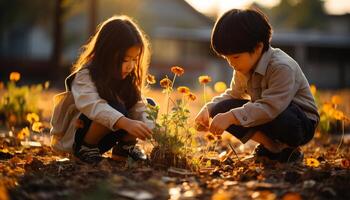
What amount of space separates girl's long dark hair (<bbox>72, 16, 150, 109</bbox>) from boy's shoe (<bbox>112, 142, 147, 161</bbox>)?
0.92 feet

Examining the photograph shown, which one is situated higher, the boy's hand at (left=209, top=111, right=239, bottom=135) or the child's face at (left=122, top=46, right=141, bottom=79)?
the child's face at (left=122, top=46, right=141, bottom=79)

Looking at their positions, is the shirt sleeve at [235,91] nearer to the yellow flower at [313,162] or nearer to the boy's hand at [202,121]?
the boy's hand at [202,121]

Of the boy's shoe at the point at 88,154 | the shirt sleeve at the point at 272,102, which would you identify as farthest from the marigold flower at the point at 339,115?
the boy's shoe at the point at 88,154

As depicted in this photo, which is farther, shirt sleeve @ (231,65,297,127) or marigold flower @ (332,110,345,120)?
marigold flower @ (332,110,345,120)

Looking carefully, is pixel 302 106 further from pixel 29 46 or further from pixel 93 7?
pixel 29 46

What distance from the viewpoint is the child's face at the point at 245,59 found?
10.5 feet

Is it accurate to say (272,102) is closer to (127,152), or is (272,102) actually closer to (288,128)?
(288,128)

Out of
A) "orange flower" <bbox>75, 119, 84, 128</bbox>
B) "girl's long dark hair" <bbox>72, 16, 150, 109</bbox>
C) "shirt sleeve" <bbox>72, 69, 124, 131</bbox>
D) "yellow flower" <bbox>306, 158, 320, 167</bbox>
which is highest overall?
"girl's long dark hair" <bbox>72, 16, 150, 109</bbox>

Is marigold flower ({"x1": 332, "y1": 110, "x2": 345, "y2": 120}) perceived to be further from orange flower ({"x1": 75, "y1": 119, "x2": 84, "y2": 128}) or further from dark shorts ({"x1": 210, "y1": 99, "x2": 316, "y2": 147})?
orange flower ({"x1": 75, "y1": 119, "x2": 84, "y2": 128})

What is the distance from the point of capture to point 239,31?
10.3 feet

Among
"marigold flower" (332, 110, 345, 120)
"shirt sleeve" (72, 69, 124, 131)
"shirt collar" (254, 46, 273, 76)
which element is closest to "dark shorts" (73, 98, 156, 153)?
"shirt sleeve" (72, 69, 124, 131)

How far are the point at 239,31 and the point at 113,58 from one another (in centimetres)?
80

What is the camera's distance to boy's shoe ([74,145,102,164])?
3.33 meters

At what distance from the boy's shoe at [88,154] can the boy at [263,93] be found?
64 cm
